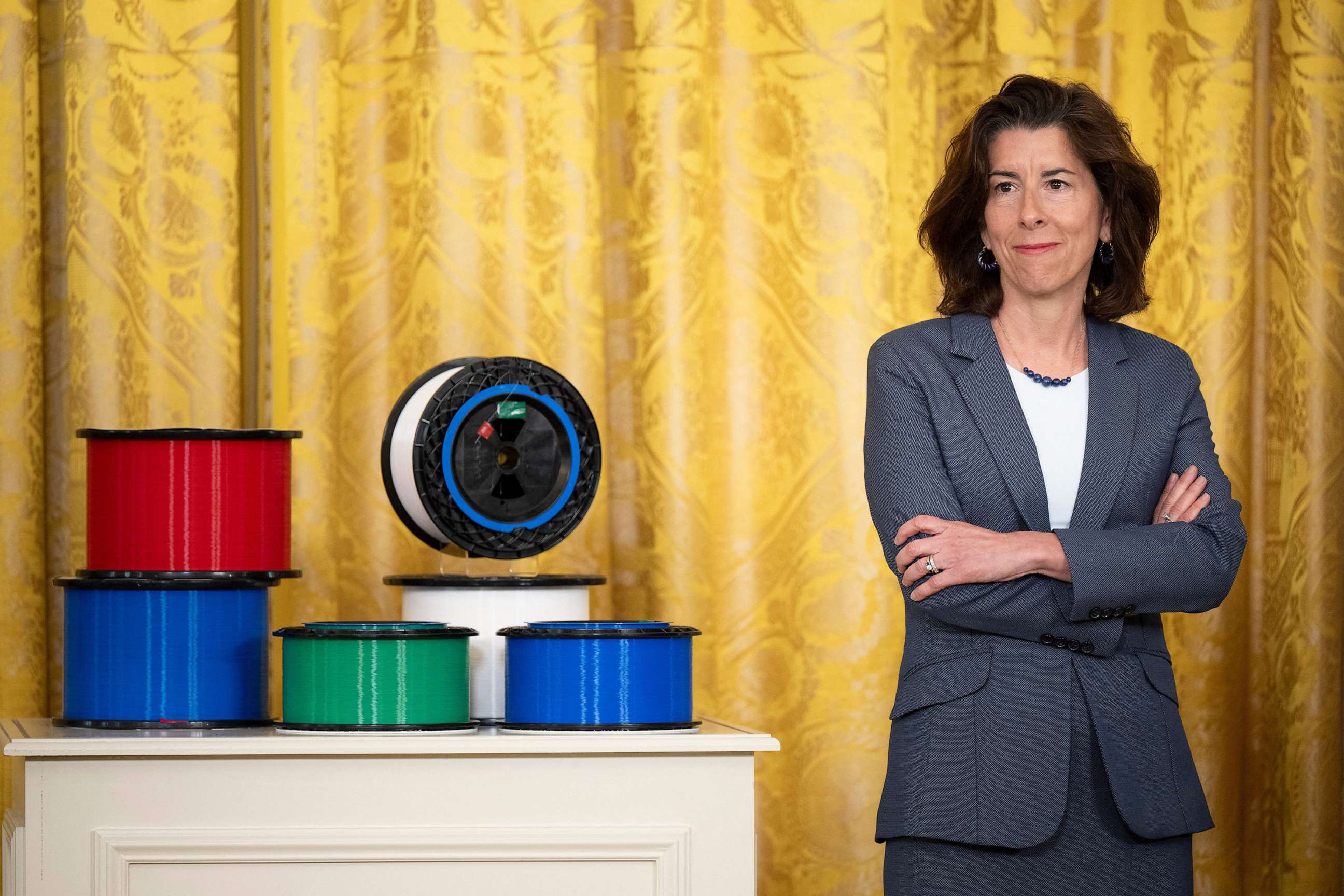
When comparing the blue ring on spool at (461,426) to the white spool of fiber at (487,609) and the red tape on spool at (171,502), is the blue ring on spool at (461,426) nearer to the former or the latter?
the white spool of fiber at (487,609)

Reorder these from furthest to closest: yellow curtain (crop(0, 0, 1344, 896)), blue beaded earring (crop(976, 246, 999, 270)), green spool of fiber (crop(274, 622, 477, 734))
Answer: yellow curtain (crop(0, 0, 1344, 896)) < blue beaded earring (crop(976, 246, 999, 270)) < green spool of fiber (crop(274, 622, 477, 734))

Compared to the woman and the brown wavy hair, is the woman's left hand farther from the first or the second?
the brown wavy hair

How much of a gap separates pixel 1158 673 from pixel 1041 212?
1.67ft

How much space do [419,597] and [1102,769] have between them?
783 mm

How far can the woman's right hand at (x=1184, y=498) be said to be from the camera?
1486 millimetres

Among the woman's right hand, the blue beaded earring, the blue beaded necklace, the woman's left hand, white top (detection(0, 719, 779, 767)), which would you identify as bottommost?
white top (detection(0, 719, 779, 767))

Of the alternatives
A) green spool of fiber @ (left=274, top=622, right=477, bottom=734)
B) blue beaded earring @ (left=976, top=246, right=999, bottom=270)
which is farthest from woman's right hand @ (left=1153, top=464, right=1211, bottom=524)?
green spool of fiber @ (left=274, top=622, right=477, bottom=734)

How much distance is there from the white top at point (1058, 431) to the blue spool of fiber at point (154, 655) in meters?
0.91

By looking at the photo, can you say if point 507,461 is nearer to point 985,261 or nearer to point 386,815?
point 386,815

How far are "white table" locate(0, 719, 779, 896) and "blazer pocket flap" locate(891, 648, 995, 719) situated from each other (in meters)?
0.15

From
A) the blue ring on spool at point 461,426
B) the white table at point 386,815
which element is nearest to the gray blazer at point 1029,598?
the white table at point 386,815

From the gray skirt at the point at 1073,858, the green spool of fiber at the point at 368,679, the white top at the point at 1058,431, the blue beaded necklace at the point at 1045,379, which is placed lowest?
the gray skirt at the point at 1073,858

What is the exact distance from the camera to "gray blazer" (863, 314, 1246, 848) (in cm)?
137

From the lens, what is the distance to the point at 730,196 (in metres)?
2.30
